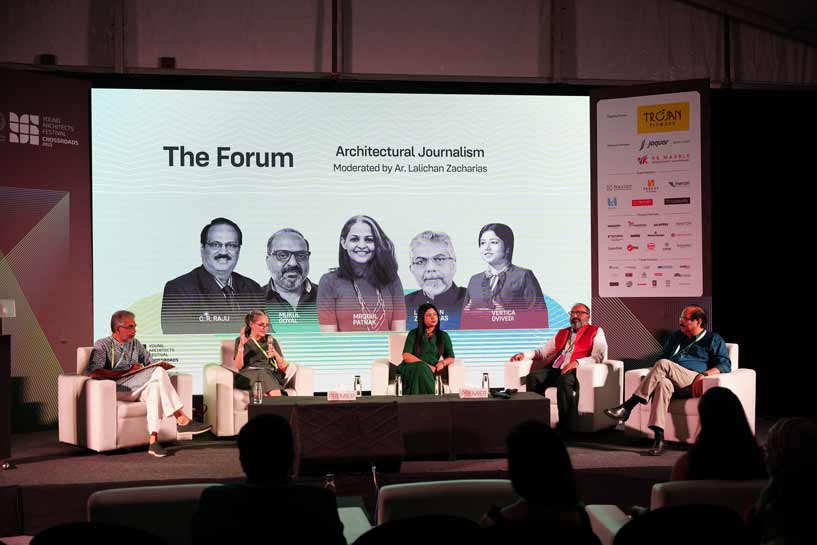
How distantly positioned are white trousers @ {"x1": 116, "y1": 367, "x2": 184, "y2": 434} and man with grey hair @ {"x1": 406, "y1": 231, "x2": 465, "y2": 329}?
7.70ft

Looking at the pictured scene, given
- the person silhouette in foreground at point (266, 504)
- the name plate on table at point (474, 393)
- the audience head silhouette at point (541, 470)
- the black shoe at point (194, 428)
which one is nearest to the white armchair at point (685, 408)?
the name plate on table at point (474, 393)

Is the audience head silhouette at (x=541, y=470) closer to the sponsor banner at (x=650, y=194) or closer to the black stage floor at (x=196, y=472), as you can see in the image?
the black stage floor at (x=196, y=472)

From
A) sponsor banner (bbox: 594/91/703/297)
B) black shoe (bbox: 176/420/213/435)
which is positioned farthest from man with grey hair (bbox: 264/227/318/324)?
sponsor banner (bbox: 594/91/703/297)

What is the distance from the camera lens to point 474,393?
17.7 ft

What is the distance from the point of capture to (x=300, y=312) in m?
7.27

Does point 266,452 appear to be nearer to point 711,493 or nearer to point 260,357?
point 711,493

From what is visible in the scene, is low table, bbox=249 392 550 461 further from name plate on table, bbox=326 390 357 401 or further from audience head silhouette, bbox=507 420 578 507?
audience head silhouette, bbox=507 420 578 507

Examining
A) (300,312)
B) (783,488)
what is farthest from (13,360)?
(783,488)

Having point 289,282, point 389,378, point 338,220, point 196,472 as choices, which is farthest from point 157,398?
point 338,220

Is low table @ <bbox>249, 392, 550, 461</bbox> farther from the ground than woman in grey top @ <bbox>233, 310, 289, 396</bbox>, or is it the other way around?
woman in grey top @ <bbox>233, 310, 289, 396</bbox>

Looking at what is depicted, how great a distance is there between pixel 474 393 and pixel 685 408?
1466mm

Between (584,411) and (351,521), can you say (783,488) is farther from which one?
(584,411)

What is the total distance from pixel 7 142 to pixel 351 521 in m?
5.17

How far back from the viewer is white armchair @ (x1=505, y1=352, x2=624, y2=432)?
6.12 metres
